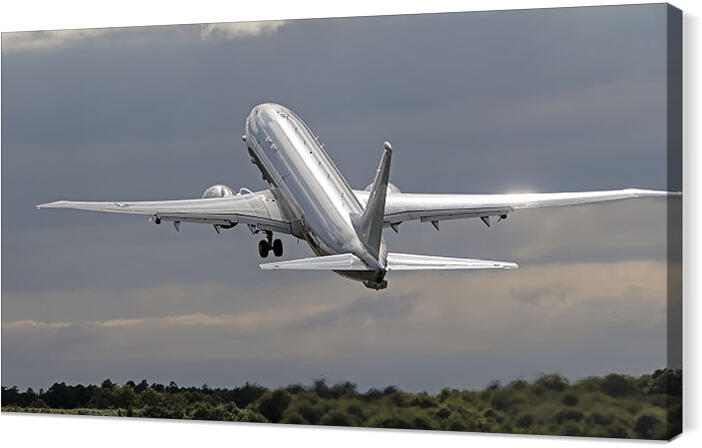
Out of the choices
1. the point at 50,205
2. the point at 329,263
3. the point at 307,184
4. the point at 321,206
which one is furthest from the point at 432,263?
the point at 50,205

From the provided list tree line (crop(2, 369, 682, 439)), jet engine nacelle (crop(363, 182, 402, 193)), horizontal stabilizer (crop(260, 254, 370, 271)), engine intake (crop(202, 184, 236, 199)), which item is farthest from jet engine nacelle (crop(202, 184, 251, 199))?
horizontal stabilizer (crop(260, 254, 370, 271))

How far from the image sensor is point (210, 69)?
38562mm

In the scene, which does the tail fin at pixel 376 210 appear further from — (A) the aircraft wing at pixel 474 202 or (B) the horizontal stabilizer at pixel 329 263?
(A) the aircraft wing at pixel 474 202

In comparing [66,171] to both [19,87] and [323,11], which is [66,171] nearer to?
[19,87]

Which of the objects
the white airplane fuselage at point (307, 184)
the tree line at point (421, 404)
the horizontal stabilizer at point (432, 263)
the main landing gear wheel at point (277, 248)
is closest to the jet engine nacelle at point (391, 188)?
the white airplane fuselage at point (307, 184)

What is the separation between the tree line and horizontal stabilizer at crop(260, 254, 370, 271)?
298cm

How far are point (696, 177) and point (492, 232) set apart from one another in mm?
5120

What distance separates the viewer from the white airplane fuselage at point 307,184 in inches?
1458

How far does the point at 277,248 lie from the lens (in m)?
40.6

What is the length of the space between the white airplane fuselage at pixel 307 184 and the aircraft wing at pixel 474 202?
0.83 m

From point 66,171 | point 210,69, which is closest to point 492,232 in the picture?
point 210,69

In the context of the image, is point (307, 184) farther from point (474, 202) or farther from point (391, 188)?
point (474, 202)

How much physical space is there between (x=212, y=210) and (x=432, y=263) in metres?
7.44

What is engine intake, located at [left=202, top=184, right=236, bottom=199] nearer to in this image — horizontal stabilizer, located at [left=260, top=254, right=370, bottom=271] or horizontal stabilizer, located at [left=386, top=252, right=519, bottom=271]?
horizontal stabilizer, located at [left=260, top=254, right=370, bottom=271]
